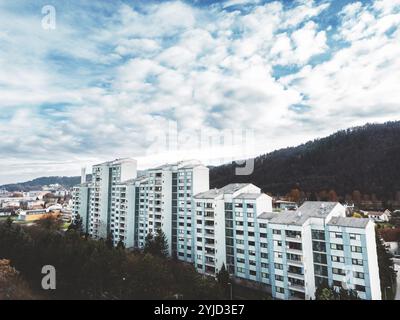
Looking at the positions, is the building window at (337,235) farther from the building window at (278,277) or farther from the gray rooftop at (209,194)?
the gray rooftop at (209,194)

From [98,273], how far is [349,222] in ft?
32.3

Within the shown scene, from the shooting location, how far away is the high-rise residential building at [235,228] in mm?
10289

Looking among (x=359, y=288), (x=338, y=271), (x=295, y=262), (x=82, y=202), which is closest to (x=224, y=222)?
(x=295, y=262)

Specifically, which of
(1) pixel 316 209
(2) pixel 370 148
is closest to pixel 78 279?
(1) pixel 316 209

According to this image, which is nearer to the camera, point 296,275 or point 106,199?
point 296,275

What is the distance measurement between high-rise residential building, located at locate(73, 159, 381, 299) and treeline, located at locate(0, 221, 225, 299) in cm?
326

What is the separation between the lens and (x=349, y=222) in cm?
1041

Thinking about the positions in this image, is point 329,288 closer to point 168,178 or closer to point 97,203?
point 168,178

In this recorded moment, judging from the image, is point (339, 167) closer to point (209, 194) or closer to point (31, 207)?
point (209, 194)

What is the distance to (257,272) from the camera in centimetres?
1304

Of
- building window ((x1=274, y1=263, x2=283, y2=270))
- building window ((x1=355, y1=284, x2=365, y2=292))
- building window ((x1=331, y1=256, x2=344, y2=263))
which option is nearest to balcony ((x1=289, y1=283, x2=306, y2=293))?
building window ((x1=274, y1=263, x2=283, y2=270))

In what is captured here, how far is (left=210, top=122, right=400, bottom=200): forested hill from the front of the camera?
126ft

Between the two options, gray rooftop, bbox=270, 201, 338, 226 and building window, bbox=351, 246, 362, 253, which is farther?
gray rooftop, bbox=270, 201, 338, 226

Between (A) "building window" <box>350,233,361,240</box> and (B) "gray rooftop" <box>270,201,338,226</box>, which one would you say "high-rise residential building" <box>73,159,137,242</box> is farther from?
(A) "building window" <box>350,233,361,240</box>
